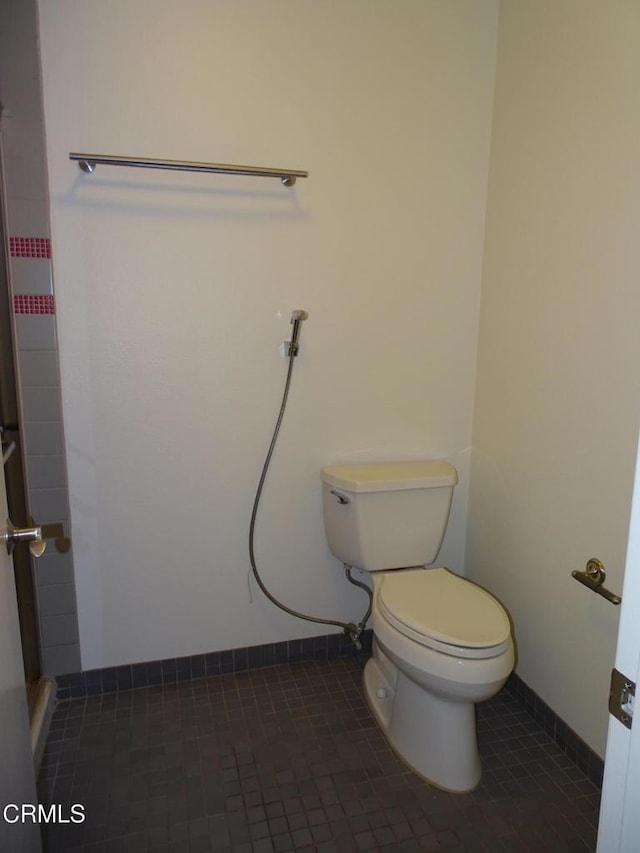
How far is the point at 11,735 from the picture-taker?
1.00 metres

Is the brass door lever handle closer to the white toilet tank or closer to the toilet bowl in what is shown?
the toilet bowl

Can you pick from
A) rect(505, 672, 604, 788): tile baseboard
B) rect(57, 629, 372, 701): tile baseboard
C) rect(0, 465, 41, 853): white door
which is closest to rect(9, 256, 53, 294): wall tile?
rect(0, 465, 41, 853): white door

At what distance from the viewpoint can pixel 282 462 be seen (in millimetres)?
2076

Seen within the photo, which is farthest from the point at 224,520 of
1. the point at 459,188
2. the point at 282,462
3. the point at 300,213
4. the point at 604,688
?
the point at 459,188

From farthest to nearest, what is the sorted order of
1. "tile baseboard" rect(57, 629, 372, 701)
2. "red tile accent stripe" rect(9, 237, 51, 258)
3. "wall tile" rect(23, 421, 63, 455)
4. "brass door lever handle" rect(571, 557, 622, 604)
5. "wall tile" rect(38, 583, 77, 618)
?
"tile baseboard" rect(57, 629, 372, 701)
"wall tile" rect(38, 583, 77, 618)
"wall tile" rect(23, 421, 63, 455)
"red tile accent stripe" rect(9, 237, 51, 258)
"brass door lever handle" rect(571, 557, 622, 604)

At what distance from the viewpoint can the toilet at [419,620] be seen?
1.55m

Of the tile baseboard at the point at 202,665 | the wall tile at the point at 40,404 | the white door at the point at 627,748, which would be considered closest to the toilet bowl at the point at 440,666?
the tile baseboard at the point at 202,665

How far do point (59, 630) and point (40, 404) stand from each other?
0.80 meters

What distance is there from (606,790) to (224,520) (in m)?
1.55

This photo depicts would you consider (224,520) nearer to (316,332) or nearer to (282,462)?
(282,462)

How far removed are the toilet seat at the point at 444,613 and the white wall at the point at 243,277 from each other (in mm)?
417

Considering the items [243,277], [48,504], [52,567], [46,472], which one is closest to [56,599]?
[52,567]

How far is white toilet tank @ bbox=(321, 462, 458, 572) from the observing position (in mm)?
1962

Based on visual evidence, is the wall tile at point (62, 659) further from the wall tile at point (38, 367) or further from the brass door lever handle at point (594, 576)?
the brass door lever handle at point (594, 576)
